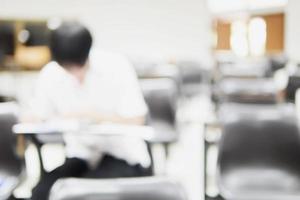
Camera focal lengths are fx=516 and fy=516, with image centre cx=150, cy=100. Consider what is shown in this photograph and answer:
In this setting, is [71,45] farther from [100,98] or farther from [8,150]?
[8,150]

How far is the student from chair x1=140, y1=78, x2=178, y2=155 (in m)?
1.33

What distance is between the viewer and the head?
232cm

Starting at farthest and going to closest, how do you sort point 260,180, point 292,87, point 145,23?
point 145,23 < point 292,87 < point 260,180

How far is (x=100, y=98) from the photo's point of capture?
2559 mm

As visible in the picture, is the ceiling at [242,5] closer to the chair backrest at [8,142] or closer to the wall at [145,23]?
the wall at [145,23]

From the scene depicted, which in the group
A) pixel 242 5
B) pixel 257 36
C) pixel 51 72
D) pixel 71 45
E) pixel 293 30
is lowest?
pixel 257 36

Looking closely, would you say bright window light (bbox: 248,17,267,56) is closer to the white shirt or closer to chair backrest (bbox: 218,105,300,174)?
chair backrest (bbox: 218,105,300,174)

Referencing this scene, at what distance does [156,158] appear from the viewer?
4.66 meters

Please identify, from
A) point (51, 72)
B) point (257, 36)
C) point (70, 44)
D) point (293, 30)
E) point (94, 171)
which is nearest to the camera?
point (70, 44)

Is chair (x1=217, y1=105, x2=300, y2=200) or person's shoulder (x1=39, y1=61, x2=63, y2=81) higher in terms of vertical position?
person's shoulder (x1=39, y1=61, x2=63, y2=81)

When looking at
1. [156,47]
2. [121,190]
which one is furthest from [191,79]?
[121,190]

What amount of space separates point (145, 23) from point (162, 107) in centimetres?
440

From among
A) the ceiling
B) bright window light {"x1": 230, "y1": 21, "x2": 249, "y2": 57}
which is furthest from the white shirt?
Result: bright window light {"x1": 230, "y1": 21, "x2": 249, "y2": 57}

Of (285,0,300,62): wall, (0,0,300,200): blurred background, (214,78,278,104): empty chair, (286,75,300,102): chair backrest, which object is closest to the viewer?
(214,78,278,104): empty chair
